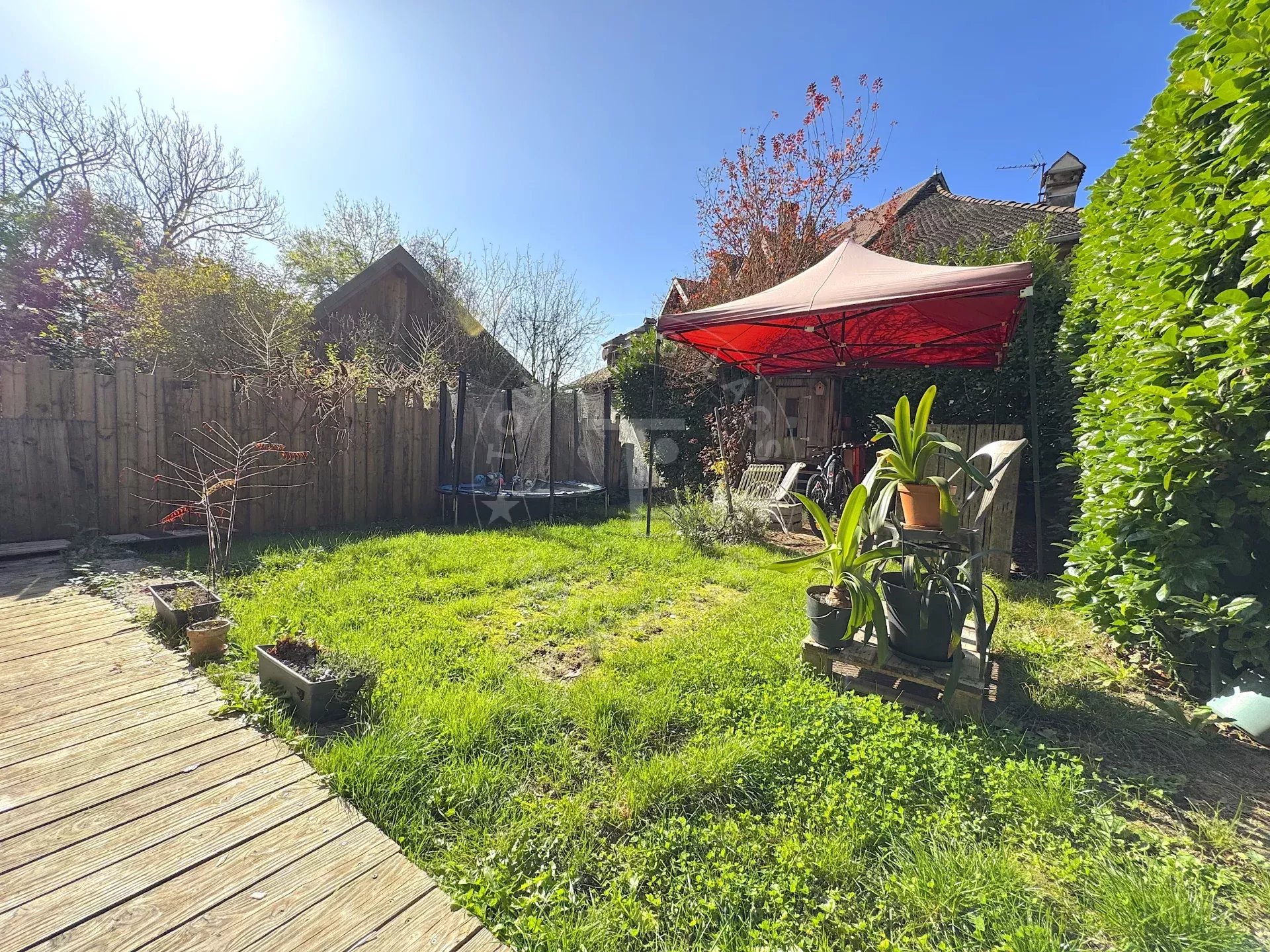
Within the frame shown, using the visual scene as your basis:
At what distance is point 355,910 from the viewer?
4.05 ft

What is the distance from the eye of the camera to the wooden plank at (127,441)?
14.6ft

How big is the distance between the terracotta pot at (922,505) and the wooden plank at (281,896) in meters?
2.33

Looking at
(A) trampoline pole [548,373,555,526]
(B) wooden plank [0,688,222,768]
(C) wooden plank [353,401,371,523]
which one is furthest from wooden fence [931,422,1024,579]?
(C) wooden plank [353,401,371,523]

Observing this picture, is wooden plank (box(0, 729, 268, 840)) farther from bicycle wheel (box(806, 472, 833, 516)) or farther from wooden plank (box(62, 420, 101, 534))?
bicycle wheel (box(806, 472, 833, 516))

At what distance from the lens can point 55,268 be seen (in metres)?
9.36

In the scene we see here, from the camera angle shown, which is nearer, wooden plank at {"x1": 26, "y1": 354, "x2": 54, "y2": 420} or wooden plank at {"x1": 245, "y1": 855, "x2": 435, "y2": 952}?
wooden plank at {"x1": 245, "y1": 855, "x2": 435, "y2": 952}

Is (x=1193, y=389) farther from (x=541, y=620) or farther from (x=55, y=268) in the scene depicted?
(x=55, y=268)

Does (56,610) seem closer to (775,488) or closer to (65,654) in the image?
(65,654)

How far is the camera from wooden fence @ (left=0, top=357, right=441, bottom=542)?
4152mm

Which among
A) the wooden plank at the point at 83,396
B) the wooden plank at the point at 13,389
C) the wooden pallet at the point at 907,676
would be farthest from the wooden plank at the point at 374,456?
the wooden pallet at the point at 907,676

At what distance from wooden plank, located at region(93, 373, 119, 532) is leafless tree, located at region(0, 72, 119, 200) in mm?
9666

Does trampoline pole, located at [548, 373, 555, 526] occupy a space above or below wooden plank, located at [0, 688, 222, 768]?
above

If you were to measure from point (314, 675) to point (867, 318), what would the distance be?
5607 millimetres

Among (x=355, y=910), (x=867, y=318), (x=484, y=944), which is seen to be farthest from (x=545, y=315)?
(x=484, y=944)
